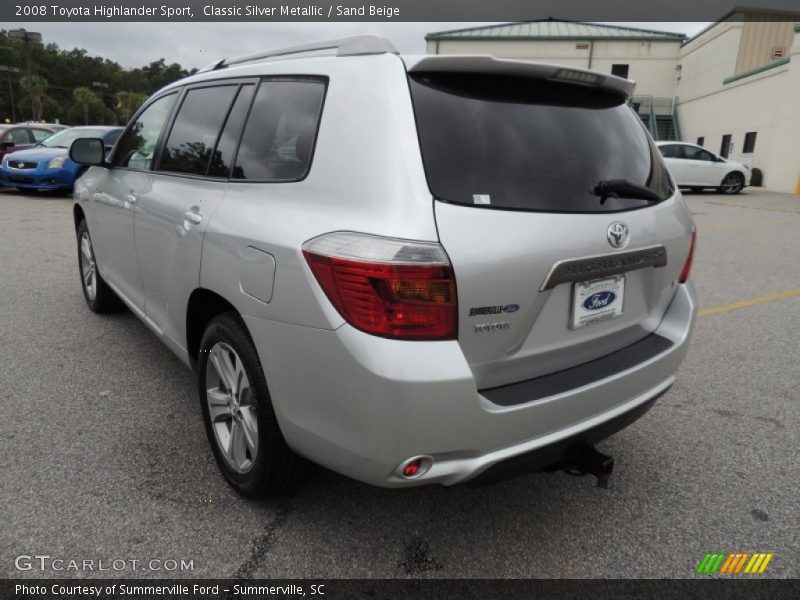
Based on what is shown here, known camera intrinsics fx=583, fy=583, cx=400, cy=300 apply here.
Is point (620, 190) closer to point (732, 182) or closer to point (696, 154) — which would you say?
point (696, 154)

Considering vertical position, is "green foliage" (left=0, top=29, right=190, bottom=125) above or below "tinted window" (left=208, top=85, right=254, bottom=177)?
above

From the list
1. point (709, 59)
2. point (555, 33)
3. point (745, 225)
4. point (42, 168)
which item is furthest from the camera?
point (555, 33)

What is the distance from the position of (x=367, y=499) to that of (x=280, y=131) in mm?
1561

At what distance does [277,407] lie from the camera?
2023 mm

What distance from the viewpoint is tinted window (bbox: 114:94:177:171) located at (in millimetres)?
3381

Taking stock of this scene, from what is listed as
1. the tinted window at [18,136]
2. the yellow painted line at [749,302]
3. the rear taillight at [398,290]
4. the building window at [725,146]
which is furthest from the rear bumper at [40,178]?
the building window at [725,146]

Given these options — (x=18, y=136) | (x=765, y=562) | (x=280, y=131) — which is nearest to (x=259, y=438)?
(x=280, y=131)

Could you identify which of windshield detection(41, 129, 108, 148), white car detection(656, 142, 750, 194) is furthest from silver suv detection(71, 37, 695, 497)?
white car detection(656, 142, 750, 194)

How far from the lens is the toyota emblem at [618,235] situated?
203 cm

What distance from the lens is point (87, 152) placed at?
402cm

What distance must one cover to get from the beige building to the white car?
3.88 m

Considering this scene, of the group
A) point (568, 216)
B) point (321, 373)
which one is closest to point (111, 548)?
point (321, 373)

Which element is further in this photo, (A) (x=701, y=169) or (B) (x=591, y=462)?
(A) (x=701, y=169)

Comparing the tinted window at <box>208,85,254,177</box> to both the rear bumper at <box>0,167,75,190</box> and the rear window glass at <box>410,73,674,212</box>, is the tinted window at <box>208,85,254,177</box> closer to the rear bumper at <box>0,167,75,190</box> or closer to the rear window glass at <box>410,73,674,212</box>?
the rear window glass at <box>410,73,674,212</box>
